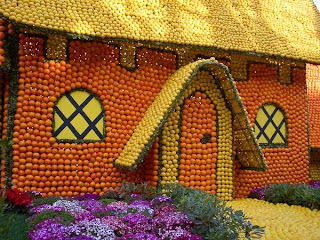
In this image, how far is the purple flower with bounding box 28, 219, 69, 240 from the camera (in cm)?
450

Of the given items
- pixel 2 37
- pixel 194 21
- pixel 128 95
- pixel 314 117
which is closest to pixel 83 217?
pixel 128 95

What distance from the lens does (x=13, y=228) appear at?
4.89 m

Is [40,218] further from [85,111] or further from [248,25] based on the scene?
[248,25]

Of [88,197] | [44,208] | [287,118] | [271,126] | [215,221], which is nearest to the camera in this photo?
[215,221]

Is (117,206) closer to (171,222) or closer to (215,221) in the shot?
(171,222)

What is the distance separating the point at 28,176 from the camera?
23.9 ft

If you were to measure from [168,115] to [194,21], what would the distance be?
2.91 metres

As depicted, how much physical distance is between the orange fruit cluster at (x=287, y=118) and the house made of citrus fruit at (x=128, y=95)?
62mm

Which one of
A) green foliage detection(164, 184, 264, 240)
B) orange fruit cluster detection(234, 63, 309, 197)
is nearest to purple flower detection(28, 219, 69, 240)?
green foliage detection(164, 184, 264, 240)

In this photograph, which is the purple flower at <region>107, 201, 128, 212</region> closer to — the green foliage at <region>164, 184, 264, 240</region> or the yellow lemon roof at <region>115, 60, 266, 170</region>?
the green foliage at <region>164, 184, 264, 240</region>

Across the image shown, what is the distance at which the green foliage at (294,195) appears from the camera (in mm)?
8125

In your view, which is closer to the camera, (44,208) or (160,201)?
(44,208)

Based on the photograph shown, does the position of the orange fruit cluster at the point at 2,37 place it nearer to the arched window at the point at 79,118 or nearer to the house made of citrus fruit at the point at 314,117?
the arched window at the point at 79,118

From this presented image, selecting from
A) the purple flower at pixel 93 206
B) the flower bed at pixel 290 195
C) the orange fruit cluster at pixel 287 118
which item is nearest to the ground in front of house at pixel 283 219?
the flower bed at pixel 290 195
